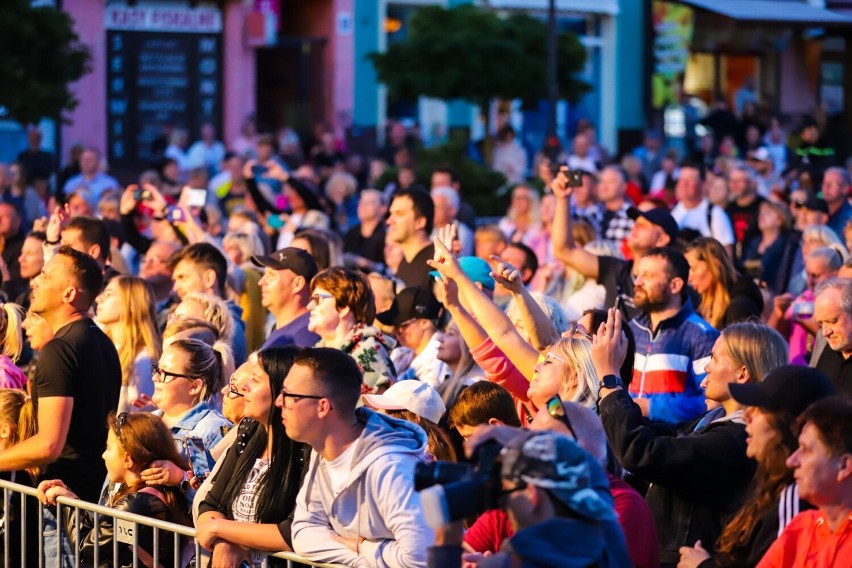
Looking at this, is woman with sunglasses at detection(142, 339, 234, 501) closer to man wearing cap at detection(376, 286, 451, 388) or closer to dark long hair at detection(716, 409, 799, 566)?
man wearing cap at detection(376, 286, 451, 388)

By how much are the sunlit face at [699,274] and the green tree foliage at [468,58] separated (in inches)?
586

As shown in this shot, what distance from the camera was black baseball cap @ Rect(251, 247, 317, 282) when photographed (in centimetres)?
847

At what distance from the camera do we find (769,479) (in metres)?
4.88

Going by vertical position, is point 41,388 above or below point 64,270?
below

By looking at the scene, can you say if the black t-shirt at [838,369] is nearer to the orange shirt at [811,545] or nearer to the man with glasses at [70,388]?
the orange shirt at [811,545]

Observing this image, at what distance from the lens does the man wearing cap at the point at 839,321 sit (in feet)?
23.2

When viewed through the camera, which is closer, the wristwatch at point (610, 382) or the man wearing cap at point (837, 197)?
the wristwatch at point (610, 382)

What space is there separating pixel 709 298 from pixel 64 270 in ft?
12.5

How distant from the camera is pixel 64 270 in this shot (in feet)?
23.0

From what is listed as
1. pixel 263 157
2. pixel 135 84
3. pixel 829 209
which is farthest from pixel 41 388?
pixel 135 84

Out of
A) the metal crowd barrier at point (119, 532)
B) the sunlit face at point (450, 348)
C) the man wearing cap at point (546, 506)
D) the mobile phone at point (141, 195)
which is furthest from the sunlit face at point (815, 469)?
the mobile phone at point (141, 195)

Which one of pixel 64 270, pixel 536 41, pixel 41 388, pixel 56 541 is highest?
pixel 536 41

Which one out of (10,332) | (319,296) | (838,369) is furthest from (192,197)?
(838,369)

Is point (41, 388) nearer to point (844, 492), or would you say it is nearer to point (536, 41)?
point (844, 492)
